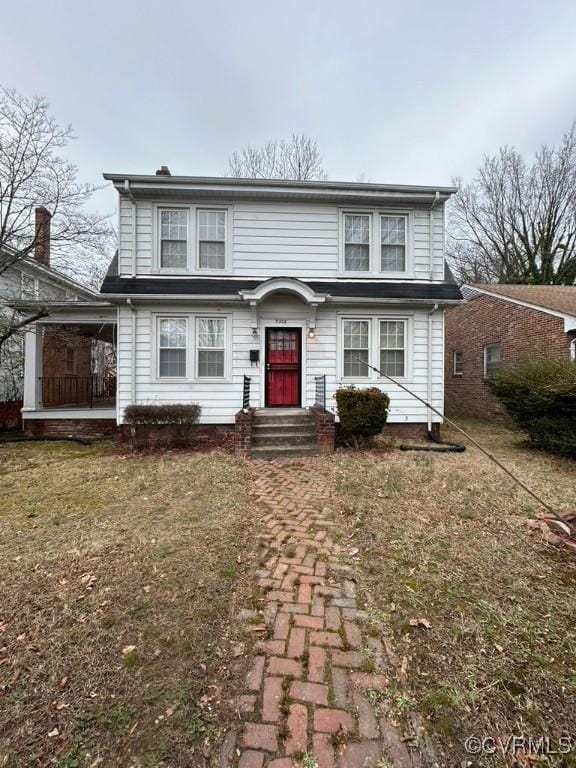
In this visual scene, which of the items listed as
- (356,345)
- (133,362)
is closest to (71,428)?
(133,362)

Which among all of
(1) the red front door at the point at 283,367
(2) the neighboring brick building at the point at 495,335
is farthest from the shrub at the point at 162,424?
(2) the neighboring brick building at the point at 495,335

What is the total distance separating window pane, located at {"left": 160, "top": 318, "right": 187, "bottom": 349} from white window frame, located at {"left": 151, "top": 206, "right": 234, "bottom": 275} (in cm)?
122

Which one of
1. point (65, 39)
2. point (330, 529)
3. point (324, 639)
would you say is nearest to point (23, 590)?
point (324, 639)

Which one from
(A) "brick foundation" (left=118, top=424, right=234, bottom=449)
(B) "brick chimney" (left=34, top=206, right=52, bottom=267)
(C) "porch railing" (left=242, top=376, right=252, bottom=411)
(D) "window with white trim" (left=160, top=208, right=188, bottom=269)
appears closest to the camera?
(A) "brick foundation" (left=118, top=424, right=234, bottom=449)

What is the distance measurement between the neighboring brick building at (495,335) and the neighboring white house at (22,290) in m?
12.5

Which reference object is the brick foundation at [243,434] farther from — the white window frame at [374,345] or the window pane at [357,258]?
the window pane at [357,258]

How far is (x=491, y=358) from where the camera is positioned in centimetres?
1252

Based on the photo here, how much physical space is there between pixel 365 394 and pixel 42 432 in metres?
8.40

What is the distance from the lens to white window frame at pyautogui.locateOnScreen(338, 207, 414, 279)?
8.58 meters

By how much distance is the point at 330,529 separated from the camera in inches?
144

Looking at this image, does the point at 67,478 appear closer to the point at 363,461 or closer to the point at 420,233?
the point at 363,461

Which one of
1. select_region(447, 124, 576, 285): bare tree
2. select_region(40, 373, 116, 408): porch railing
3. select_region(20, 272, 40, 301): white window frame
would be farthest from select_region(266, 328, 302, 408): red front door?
select_region(447, 124, 576, 285): bare tree

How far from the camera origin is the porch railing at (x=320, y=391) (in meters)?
8.06

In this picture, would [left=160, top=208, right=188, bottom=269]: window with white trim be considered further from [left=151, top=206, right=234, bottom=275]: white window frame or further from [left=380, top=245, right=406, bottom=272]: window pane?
[left=380, top=245, right=406, bottom=272]: window pane
